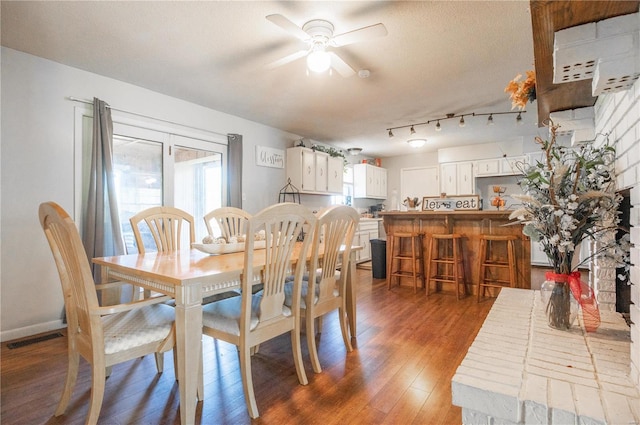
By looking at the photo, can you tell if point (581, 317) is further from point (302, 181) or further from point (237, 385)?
point (302, 181)

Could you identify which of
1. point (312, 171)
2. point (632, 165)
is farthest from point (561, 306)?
point (312, 171)

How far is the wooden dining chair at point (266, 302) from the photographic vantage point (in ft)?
5.35

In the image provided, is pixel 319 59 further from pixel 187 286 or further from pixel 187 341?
pixel 187 341

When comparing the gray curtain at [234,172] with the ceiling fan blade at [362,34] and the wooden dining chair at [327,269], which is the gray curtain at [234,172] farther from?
the ceiling fan blade at [362,34]

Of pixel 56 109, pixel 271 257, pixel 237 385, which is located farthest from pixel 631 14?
pixel 56 109

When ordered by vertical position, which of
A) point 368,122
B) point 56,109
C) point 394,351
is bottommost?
point 394,351

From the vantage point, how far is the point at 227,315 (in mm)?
1778

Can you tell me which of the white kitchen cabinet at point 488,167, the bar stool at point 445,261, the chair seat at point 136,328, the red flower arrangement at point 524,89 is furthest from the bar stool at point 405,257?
the chair seat at point 136,328

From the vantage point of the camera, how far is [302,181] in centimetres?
529

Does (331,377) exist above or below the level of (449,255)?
below

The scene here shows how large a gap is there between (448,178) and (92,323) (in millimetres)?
6649

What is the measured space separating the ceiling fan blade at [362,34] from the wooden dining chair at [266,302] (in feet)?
4.16

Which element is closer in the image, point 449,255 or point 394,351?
point 394,351

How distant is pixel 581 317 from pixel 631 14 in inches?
51.1
